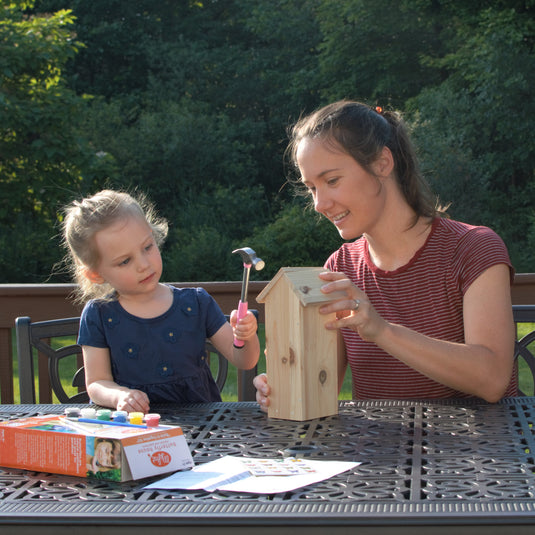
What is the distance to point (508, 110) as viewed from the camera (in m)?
13.5

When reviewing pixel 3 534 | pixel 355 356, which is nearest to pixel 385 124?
pixel 355 356

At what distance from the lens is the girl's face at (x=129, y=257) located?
6.72 ft

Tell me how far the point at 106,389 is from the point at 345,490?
2.99 ft

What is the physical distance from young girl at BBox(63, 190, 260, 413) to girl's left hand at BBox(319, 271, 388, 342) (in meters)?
0.41

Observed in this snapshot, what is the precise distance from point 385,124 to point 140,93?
48.6ft

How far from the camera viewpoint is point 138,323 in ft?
6.80

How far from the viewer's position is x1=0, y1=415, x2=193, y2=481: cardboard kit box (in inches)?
48.1

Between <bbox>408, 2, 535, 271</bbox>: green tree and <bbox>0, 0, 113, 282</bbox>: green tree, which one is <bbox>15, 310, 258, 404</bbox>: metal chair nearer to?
<bbox>0, 0, 113, 282</bbox>: green tree

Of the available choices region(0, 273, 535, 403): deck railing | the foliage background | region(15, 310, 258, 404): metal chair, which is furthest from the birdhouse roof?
the foliage background

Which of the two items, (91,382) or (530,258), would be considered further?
(530,258)

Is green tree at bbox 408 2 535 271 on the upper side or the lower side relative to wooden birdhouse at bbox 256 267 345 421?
upper

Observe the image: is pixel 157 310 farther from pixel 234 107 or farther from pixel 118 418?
pixel 234 107

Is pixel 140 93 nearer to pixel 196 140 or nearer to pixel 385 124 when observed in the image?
pixel 196 140

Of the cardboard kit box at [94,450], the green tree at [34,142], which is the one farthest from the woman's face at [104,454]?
the green tree at [34,142]
